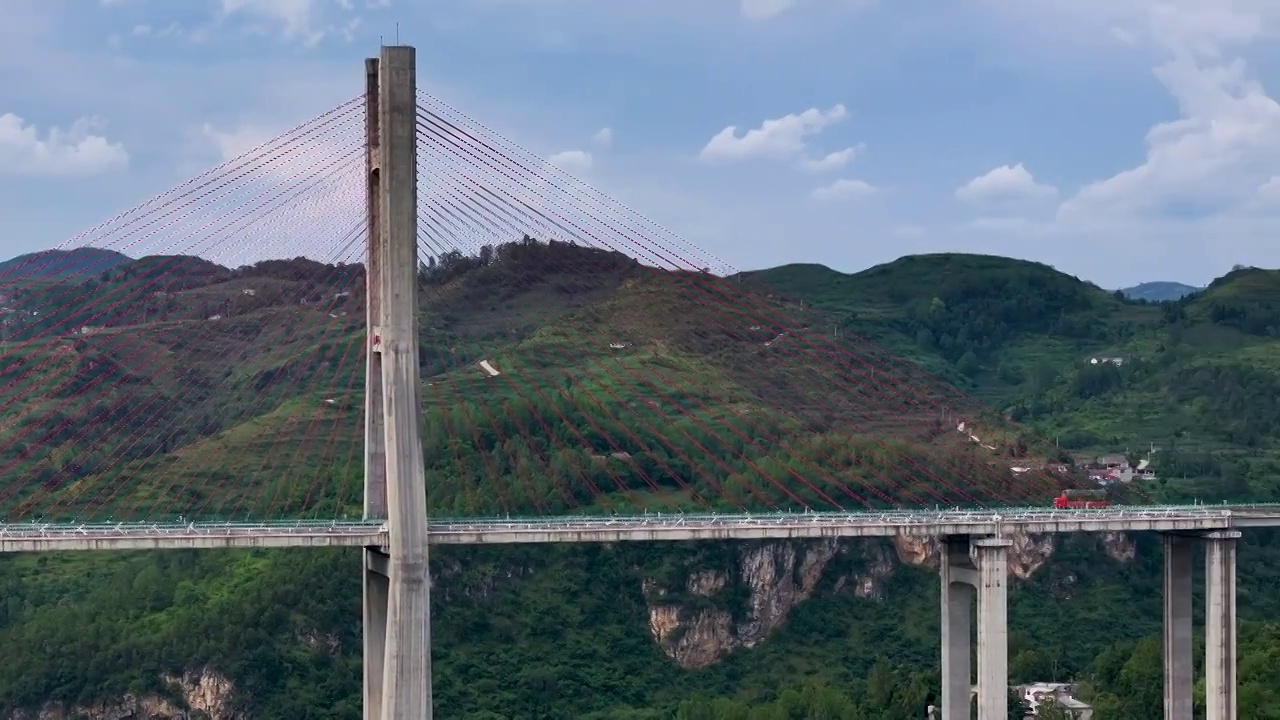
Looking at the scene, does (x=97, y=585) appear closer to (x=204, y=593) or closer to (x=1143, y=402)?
(x=204, y=593)

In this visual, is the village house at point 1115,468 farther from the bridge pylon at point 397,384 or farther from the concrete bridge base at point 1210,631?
the bridge pylon at point 397,384

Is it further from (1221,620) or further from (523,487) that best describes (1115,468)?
(1221,620)

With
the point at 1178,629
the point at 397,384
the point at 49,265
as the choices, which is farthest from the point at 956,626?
the point at 49,265

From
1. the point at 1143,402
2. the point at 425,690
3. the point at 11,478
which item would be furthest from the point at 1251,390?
the point at 425,690

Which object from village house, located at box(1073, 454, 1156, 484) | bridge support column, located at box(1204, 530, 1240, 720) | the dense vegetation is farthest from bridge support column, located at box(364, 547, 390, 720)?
village house, located at box(1073, 454, 1156, 484)

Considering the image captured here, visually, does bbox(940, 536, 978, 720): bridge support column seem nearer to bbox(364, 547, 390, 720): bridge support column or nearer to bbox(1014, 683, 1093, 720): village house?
bbox(1014, 683, 1093, 720): village house

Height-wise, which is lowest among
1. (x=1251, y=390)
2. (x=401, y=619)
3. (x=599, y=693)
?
(x=599, y=693)

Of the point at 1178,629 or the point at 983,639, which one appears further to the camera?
the point at 1178,629
